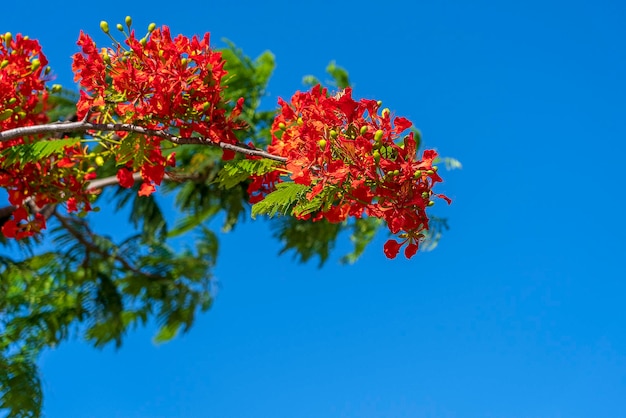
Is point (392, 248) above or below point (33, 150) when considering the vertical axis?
below

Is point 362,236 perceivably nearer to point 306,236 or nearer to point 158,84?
point 306,236

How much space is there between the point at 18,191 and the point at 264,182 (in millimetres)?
1131

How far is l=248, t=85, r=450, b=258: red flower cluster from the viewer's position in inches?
99.4

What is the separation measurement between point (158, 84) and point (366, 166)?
0.89m

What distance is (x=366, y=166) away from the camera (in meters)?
2.53

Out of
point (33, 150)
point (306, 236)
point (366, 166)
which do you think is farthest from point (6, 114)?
point (306, 236)

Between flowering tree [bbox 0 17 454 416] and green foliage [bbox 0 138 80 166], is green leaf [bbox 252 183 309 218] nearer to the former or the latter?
flowering tree [bbox 0 17 454 416]

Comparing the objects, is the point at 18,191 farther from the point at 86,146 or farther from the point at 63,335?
the point at 63,335

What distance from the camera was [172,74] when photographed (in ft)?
9.76

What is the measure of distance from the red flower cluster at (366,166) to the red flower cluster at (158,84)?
0.51 meters

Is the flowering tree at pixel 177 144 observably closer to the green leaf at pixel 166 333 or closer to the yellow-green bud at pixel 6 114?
the yellow-green bud at pixel 6 114

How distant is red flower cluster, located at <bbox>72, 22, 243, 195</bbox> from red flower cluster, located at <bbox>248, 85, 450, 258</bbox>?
0.51 m

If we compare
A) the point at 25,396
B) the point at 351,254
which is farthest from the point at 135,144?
the point at 351,254

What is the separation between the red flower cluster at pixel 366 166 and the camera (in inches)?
99.4
